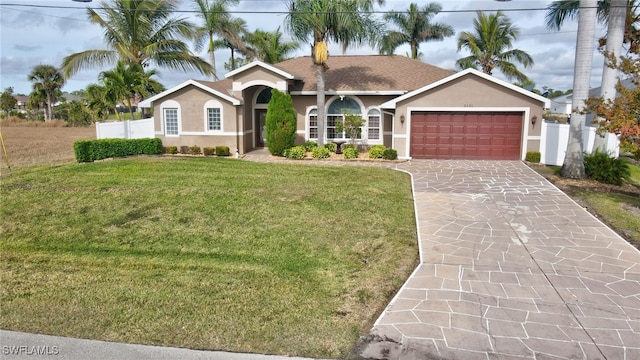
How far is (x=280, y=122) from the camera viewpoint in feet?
66.5

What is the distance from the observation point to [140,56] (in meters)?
24.8

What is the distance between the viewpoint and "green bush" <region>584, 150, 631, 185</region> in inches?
566

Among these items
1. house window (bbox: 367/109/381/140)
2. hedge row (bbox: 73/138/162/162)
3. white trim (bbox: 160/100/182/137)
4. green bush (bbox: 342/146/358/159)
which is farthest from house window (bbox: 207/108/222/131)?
house window (bbox: 367/109/381/140)

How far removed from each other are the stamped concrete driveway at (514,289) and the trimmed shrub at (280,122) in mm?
9753

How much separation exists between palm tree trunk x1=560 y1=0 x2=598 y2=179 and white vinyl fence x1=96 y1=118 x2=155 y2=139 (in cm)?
1814

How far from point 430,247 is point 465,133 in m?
12.1

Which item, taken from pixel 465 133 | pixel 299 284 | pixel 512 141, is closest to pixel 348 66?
pixel 465 133

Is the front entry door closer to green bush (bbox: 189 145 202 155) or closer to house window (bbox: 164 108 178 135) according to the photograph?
green bush (bbox: 189 145 202 155)

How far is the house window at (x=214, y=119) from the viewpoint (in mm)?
21312

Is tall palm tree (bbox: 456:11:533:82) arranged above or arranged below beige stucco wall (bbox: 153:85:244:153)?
above

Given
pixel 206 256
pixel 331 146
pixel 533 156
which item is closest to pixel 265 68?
pixel 331 146

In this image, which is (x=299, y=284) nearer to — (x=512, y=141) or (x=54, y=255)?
(x=54, y=255)

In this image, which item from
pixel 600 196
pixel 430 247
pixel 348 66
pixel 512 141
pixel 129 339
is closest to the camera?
pixel 129 339

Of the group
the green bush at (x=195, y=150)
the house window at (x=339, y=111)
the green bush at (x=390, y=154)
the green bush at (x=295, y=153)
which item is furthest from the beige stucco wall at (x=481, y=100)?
the green bush at (x=195, y=150)
